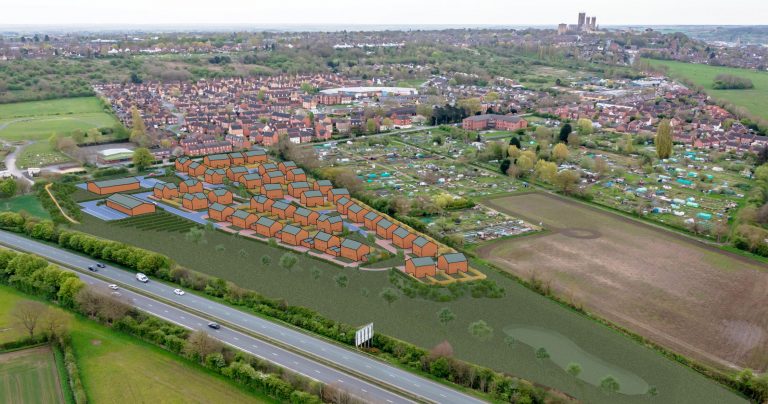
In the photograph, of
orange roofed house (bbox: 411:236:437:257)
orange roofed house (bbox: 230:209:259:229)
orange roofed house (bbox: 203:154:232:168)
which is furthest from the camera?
orange roofed house (bbox: 203:154:232:168)

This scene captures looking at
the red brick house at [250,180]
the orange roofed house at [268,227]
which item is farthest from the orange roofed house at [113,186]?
the orange roofed house at [268,227]

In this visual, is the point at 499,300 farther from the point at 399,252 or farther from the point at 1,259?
the point at 1,259

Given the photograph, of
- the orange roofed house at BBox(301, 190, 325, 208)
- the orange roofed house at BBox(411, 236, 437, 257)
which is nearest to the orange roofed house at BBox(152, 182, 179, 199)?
the orange roofed house at BBox(301, 190, 325, 208)

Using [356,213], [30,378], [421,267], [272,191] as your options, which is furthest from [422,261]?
[30,378]

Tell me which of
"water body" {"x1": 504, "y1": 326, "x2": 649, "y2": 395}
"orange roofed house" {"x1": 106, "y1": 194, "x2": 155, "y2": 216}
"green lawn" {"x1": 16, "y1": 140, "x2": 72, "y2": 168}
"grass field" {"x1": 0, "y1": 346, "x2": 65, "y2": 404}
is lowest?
"water body" {"x1": 504, "y1": 326, "x2": 649, "y2": 395}

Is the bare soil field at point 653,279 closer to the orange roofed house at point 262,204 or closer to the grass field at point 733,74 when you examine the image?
the orange roofed house at point 262,204

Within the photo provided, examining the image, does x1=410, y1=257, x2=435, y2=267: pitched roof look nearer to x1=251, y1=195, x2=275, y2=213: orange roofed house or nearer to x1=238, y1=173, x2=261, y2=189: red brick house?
x1=251, y1=195, x2=275, y2=213: orange roofed house
